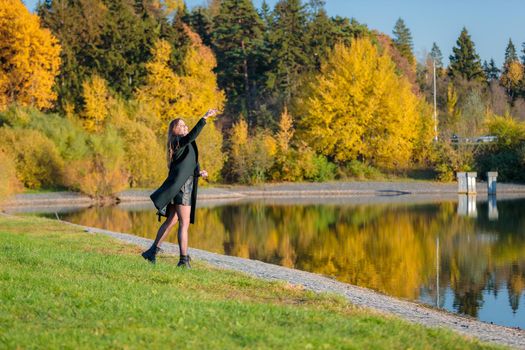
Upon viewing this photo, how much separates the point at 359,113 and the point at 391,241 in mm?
30900

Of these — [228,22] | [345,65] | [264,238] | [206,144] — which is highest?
[228,22]

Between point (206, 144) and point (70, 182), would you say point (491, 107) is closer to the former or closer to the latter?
point (206, 144)

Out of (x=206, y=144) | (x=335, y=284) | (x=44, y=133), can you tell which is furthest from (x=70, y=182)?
(x=335, y=284)

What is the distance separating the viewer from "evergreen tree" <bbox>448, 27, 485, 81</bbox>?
275 ft

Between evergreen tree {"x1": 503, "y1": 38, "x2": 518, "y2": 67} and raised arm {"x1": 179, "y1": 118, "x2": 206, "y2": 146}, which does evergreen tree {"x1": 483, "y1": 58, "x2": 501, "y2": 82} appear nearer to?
evergreen tree {"x1": 503, "y1": 38, "x2": 518, "y2": 67}

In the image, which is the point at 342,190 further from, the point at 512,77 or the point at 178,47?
the point at 512,77

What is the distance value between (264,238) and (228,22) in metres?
45.6

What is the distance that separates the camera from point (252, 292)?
10.8 m

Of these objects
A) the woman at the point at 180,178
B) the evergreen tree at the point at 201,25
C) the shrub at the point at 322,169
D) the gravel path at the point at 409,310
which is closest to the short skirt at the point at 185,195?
the woman at the point at 180,178

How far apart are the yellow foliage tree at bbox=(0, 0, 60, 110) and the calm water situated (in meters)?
7.69

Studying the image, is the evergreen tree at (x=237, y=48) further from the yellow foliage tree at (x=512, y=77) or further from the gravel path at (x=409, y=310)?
the gravel path at (x=409, y=310)

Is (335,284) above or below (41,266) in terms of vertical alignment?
below

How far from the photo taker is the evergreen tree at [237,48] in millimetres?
69125

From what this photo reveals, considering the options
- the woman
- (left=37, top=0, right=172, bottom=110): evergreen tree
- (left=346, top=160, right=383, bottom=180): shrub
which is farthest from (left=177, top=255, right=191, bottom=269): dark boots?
(left=37, top=0, right=172, bottom=110): evergreen tree
